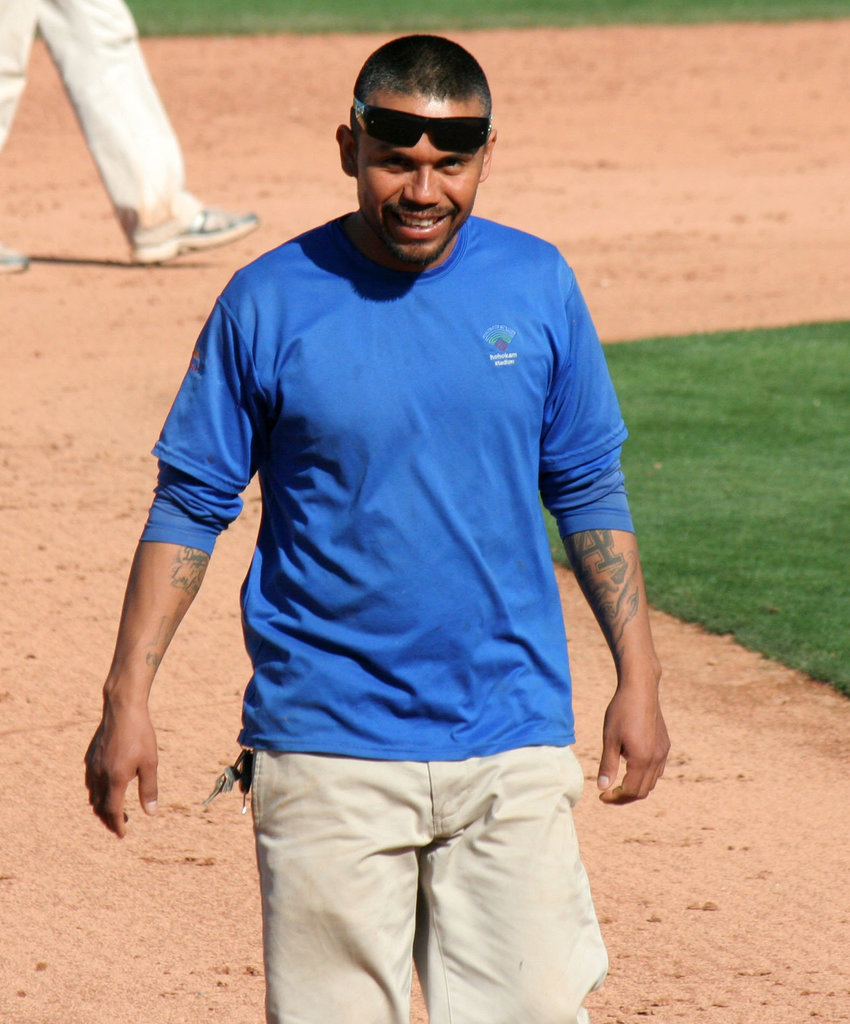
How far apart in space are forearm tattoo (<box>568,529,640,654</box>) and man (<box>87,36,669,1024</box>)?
0.42 ft

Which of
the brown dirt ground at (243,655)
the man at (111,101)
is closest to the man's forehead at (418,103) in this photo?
the brown dirt ground at (243,655)

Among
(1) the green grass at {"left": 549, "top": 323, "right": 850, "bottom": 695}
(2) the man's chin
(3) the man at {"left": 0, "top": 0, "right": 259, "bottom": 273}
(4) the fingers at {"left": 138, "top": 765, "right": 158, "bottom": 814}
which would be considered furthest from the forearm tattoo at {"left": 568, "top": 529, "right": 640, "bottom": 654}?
(3) the man at {"left": 0, "top": 0, "right": 259, "bottom": 273}

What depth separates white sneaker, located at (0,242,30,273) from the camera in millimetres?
9703

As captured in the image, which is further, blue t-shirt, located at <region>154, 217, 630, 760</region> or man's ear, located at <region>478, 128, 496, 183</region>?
man's ear, located at <region>478, 128, 496, 183</region>

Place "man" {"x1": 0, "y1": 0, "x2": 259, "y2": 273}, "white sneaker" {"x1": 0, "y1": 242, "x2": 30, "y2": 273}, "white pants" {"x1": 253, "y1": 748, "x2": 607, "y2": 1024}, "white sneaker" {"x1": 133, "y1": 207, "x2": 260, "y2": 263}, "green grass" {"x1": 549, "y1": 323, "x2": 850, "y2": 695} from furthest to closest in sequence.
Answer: "white sneaker" {"x1": 133, "y1": 207, "x2": 260, "y2": 263}, "white sneaker" {"x1": 0, "y1": 242, "x2": 30, "y2": 273}, "man" {"x1": 0, "y1": 0, "x2": 259, "y2": 273}, "green grass" {"x1": 549, "y1": 323, "x2": 850, "y2": 695}, "white pants" {"x1": 253, "y1": 748, "x2": 607, "y2": 1024}

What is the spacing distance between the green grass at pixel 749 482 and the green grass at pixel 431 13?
39.2 ft

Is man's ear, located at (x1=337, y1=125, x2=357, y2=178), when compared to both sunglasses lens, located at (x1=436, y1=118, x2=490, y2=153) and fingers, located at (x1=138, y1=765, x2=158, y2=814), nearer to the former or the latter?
sunglasses lens, located at (x1=436, y1=118, x2=490, y2=153)

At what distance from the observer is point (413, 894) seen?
2.52m

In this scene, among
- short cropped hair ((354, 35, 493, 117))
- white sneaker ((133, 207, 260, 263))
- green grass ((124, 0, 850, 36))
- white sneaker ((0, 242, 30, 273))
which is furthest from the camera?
green grass ((124, 0, 850, 36))

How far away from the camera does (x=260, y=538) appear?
2.64 metres

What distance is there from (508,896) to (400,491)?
62cm

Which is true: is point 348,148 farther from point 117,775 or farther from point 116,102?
point 116,102

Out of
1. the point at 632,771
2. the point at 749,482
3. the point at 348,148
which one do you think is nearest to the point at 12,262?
the point at 749,482

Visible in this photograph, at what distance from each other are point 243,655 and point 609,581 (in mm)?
2697
